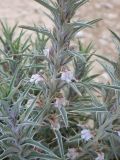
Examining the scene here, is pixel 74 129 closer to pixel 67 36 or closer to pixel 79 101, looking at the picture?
pixel 79 101

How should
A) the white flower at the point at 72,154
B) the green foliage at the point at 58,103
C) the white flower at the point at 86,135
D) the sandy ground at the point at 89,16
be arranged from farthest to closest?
the sandy ground at the point at 89,16
the white flower at the point at 72,154
the white flower at the point at 86,135
the green foliage at the point at 58,103

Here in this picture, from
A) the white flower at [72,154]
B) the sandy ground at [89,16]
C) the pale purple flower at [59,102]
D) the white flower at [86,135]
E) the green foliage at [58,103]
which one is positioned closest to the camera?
the green foliage at [58,103]

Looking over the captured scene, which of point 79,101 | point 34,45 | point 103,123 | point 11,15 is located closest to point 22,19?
point 11,15

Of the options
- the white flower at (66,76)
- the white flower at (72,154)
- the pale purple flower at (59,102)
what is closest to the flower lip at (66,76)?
the white flower at (66,76)

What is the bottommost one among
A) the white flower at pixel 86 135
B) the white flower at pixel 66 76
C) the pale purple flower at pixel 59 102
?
the white flower at pixel 86 135

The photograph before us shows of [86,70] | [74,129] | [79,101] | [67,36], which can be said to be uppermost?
[67,36]

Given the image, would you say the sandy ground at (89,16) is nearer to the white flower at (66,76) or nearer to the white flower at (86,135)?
the white flower at (86,135)

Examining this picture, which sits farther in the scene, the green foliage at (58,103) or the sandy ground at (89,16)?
the sandy ground at (89,16)

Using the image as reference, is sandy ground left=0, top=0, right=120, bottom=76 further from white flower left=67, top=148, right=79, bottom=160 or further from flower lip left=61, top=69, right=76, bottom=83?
flower lip left=61, top=69, right=76, bottom=83
